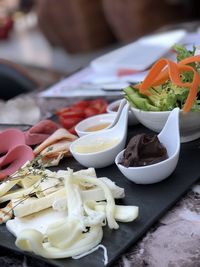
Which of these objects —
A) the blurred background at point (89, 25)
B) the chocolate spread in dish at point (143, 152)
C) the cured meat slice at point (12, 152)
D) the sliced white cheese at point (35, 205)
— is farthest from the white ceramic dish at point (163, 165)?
the blurred background at point (89, 25)

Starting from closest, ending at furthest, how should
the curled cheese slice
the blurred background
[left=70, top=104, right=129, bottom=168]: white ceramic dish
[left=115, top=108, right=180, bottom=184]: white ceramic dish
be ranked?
the curled cheese slice
[left=115, top=108, right=180, bottom=184]: white ceramic dish
[left=70, top=104, right=129, bottom=168]: white ceramic dish
the blurred background

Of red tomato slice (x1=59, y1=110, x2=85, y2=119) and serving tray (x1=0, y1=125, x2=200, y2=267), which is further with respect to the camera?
red tomato slice (x1=59, y1=110, x2=85, y2=119)

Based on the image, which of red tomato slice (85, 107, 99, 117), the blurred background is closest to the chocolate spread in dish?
red tomato slice (85, 107, 99, 117)

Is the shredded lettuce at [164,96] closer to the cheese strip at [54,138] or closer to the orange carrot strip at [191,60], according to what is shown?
the orange carrot strip at [191,60]

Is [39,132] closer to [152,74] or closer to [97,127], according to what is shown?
[97,127]

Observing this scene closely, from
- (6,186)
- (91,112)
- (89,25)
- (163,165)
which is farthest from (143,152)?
(89,25)

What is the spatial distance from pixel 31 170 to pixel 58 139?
0.16m

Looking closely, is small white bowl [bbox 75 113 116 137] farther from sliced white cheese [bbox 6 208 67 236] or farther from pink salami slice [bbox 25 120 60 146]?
sliced white cheese [bbox 6 208 67 236]

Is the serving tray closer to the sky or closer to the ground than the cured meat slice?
closer to the ground

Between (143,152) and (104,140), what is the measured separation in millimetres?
176

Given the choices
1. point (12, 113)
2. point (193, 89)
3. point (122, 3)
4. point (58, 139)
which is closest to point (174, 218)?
point (193, 89)

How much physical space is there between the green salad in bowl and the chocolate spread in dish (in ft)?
0.32

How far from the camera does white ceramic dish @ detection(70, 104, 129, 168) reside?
902 mm

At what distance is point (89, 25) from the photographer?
421 cm
